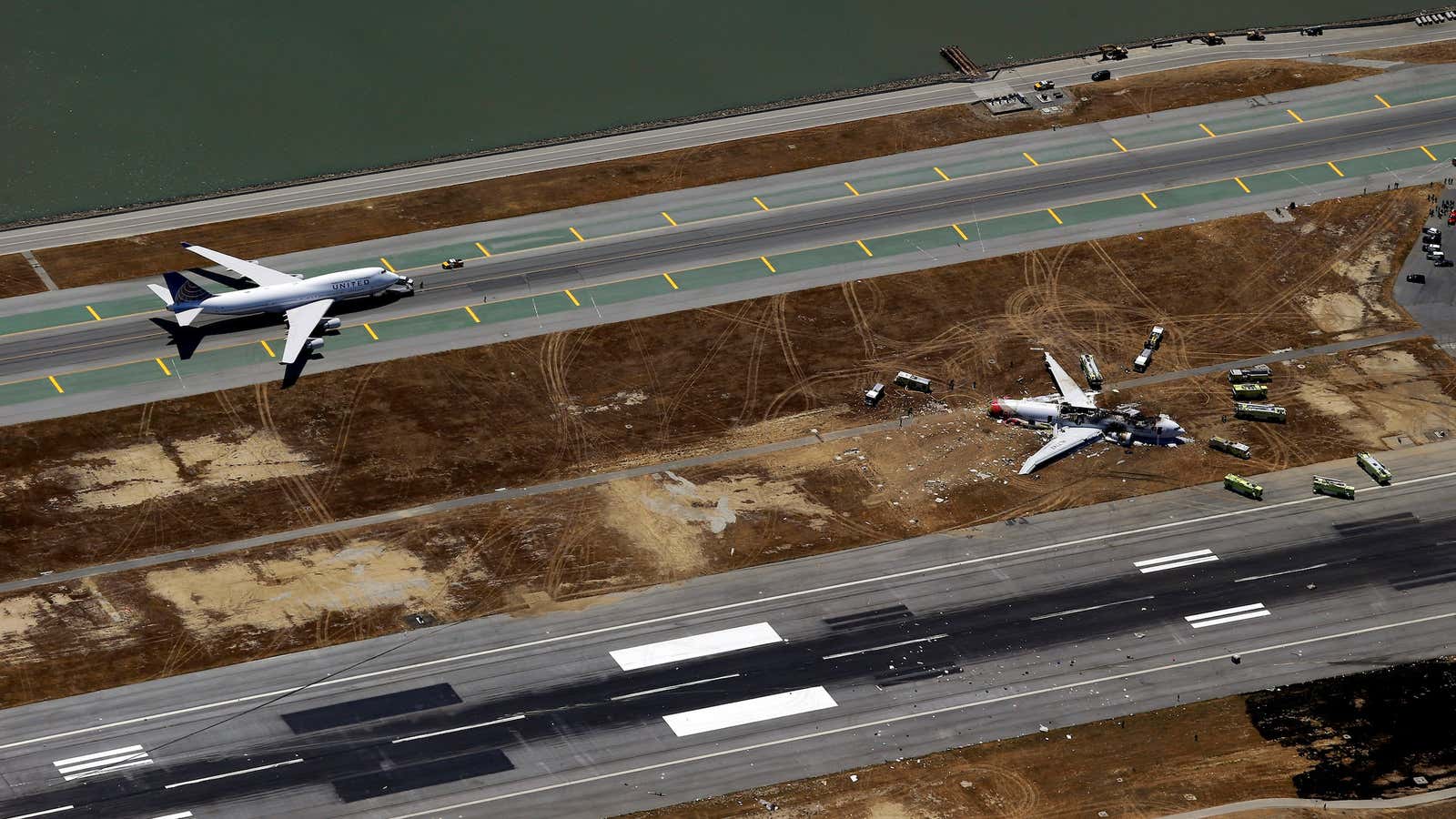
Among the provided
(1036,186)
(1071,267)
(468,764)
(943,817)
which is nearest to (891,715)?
(943,817)

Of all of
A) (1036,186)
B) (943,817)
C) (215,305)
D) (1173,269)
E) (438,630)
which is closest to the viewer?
(943,817)

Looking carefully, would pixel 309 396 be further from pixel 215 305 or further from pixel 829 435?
pixel 829 435

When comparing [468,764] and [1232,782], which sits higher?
[468,764]

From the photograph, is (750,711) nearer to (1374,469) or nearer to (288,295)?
(1374,469)

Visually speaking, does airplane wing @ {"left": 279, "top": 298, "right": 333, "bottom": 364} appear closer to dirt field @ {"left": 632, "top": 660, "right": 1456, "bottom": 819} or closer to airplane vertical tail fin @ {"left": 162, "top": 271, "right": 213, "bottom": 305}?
airplane vertical tail fin @ {"left": 162, "top": 271, "right": 213, "bottom": 305}

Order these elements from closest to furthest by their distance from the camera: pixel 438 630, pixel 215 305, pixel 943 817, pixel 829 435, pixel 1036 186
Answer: pixel 943 817 → pixel 438 630 → pixel 829 435 → pixel 215 305 → pixel 1036 186

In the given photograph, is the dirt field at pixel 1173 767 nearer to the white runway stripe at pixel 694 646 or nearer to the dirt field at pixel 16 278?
the white runway stripe at pixel 694 646

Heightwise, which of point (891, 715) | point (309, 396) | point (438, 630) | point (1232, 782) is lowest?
point (1232, 782)

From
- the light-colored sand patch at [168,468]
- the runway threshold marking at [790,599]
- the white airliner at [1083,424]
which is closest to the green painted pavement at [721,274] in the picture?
the white airliner at [1083,424]
